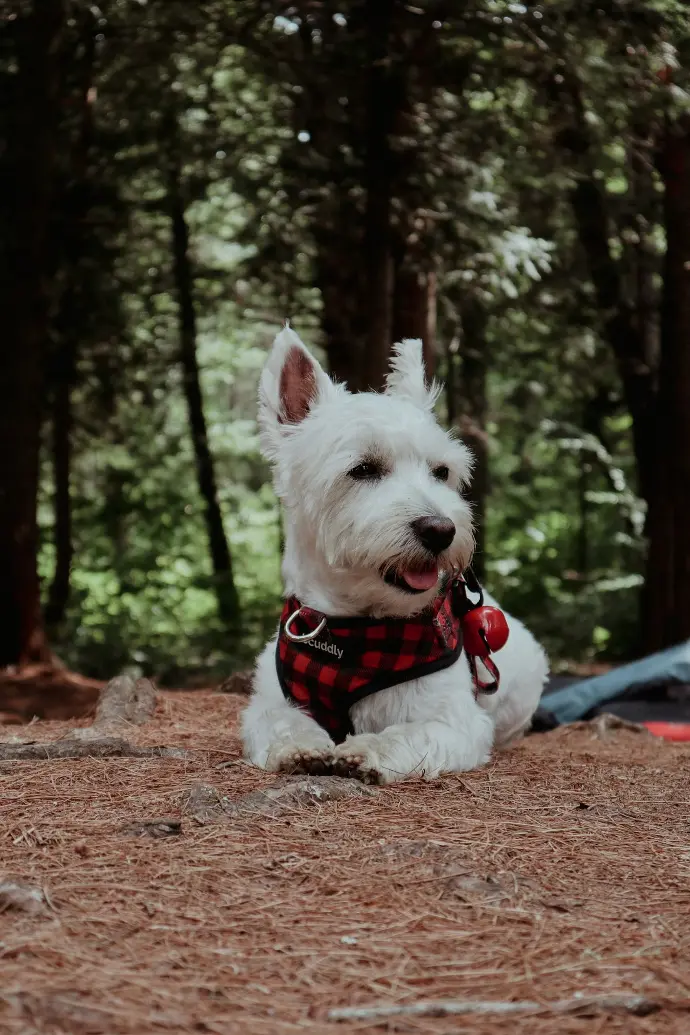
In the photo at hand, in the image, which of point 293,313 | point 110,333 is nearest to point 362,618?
point 110,333

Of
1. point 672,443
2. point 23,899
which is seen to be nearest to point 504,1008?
point 23,899

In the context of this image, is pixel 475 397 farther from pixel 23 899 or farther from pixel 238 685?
pixel 23 899

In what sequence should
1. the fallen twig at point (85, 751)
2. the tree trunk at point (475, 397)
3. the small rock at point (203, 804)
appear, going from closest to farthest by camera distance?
the small rock at point (203, 804)
the fallen twig at point (85, 751)
the tree trunk at point (475, 397)

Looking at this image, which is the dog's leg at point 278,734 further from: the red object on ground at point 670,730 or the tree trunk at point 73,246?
the tree trunk at point 73,246

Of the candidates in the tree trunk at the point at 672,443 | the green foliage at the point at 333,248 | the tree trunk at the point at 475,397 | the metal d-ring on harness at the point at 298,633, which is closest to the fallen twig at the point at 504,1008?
the metal d-ring on harness at the point at 298,633

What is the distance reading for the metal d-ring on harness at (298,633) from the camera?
4523 millimetres

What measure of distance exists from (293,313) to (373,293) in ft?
18.0

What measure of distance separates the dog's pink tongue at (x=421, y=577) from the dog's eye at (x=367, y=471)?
43 cm

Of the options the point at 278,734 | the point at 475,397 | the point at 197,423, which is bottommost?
the point at 197,423

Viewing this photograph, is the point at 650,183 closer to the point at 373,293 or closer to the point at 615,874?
the point at 373,293

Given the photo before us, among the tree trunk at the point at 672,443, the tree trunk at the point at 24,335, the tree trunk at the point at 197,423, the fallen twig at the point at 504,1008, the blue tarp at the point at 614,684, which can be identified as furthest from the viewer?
the tree trunk at the point at 197,423

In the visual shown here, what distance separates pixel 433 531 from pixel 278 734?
1.01m

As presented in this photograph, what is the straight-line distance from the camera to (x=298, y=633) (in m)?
4.64

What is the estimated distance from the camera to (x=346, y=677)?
448cm
